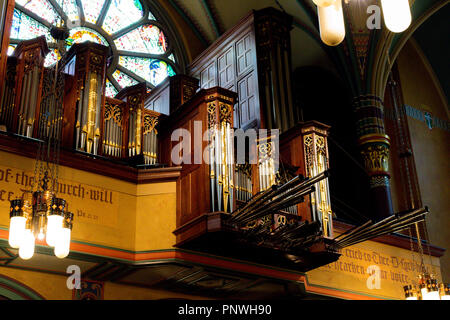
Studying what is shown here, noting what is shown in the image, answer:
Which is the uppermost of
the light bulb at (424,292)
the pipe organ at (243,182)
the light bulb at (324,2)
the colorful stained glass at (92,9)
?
the colorful stained glass at (92,9)

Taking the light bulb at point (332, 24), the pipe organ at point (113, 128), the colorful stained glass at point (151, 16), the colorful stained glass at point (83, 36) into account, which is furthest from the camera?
the colorful stained glass at point (151, 16)

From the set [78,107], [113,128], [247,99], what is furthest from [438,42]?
[78,107]

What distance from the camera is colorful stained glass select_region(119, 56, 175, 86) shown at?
13.9 meters

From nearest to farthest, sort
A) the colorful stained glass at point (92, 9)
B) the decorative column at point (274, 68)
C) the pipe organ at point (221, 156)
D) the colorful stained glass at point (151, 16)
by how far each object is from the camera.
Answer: the pipe organ at point (221, 156), the decorative column at point (274, 68), the colorful stained glass at point (92, 9), the colorful stained glass at point (151, 16)

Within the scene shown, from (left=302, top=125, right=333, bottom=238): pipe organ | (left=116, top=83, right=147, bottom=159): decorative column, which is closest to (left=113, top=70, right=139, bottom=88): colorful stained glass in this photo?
(left=116, top=83, right=147, bottom=159): decorative column

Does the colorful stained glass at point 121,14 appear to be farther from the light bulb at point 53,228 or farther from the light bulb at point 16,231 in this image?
the light bulb at point 53,228

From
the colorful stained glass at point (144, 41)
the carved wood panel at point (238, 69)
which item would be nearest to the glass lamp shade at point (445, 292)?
the carved wood panel at point (238, 69)

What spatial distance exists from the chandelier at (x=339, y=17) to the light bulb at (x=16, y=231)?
4.71 metres

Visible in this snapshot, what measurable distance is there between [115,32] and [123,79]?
102 cm

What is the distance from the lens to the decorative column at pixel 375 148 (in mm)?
13562

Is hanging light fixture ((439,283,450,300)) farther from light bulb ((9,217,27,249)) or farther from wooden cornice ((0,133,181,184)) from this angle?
light bulb ((9,217,27,249))

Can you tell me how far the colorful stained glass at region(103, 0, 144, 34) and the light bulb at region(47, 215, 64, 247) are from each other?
289 inches

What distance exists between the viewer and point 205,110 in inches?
384

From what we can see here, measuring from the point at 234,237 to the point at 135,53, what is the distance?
625cm
